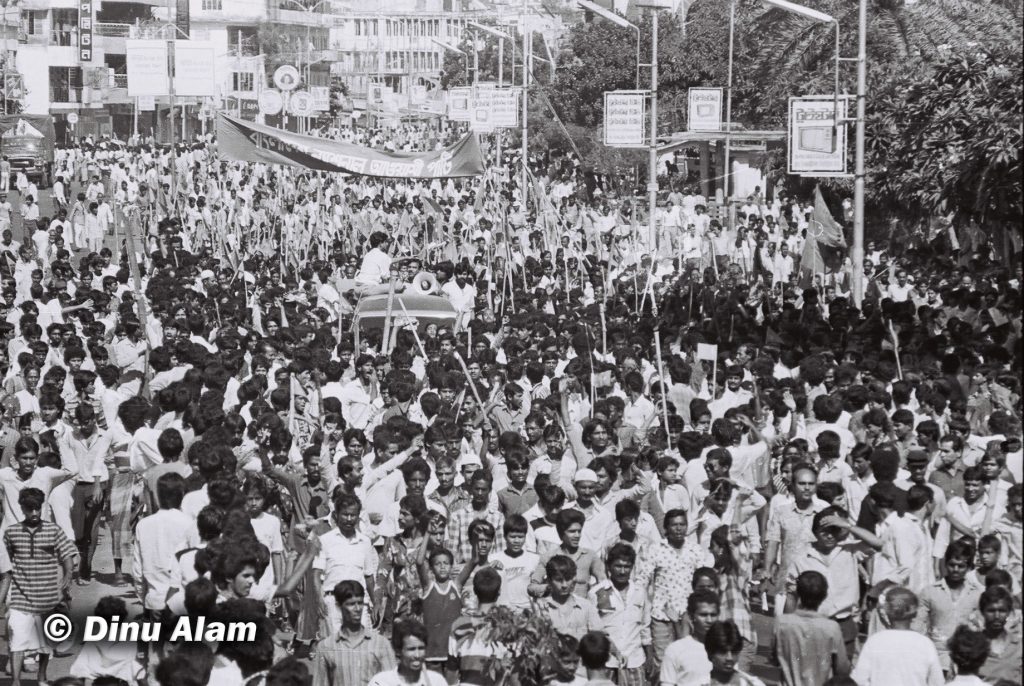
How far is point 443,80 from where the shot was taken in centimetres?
7469

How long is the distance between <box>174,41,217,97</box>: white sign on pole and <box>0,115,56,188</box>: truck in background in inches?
581

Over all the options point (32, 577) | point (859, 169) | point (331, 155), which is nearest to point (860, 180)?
point (859, 169)

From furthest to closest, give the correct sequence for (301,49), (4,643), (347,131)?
1. (301,49)
2. (347,131)
3. (4,643)

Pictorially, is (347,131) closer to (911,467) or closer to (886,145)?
(886,145)

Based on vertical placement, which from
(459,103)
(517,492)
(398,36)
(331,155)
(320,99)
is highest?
(398,36)

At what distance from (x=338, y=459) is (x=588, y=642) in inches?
122

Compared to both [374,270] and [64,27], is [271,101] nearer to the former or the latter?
[64,27]

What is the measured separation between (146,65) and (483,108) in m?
6.38

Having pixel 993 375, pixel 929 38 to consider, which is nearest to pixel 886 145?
pixel 929 38

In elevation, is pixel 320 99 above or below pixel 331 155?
above

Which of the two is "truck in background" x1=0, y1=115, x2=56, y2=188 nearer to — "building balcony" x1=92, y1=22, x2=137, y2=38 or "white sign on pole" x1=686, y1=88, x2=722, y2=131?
"white sign on pole" x1=686, y1=88, x2=722, y2=131

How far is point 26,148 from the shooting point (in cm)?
4850

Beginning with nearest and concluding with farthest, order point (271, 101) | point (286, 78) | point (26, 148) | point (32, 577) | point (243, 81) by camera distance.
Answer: point (32, 577)
point (286, 78)
point (26, 148)
point (271, 101)
point (243, 81)

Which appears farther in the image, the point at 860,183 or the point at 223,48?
the point at 223,48
